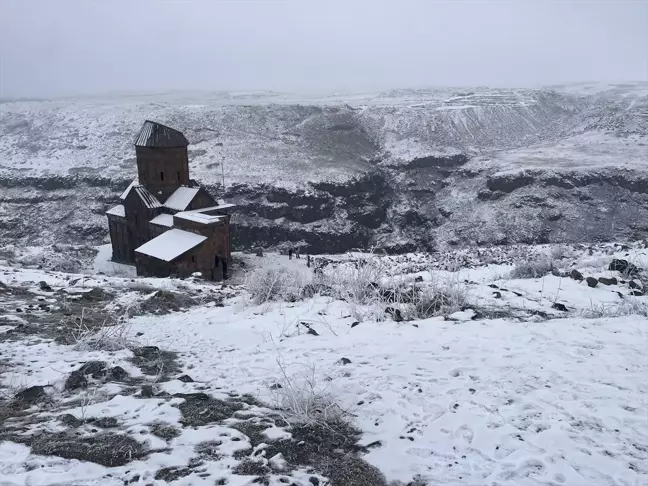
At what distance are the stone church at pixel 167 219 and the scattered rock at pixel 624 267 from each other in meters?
16.8

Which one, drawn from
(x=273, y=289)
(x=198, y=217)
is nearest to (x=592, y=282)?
(x=273, y=289)

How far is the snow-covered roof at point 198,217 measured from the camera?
21.8 meters

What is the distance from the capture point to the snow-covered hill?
34.2 meters

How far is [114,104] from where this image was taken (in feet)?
196

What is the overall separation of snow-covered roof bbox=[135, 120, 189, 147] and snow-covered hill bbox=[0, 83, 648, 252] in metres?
10.9

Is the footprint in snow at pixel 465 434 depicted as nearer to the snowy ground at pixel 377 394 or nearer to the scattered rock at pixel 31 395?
the snowy ground at pixel 377 394

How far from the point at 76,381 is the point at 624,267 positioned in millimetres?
9863

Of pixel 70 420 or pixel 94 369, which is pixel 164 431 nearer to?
pixel 70 420

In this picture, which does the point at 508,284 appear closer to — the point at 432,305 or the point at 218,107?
the point at 432,305

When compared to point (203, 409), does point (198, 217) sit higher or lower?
lower

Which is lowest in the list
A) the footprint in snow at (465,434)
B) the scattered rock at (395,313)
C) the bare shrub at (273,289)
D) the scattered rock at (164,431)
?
the bare shrub at (273,289)

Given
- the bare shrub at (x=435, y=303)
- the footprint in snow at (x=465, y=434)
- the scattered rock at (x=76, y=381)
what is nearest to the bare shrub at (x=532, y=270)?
the bare shrub at (x=435, y=303)

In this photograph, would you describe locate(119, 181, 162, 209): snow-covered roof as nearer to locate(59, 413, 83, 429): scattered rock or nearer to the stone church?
the stone church

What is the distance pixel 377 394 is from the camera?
4.38m
